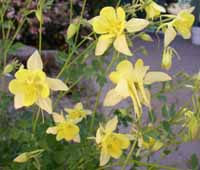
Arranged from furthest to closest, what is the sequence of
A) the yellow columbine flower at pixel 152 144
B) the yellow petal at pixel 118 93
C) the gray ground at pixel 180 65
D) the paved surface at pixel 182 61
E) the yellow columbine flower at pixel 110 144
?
the paved surface at pixel 182 61
the gray ground at pixel 180 65
the yellow columbine flower at pixel 152 144
the yellow columbine flower at pixel 110 144
the yellow petal at pixel 118 93

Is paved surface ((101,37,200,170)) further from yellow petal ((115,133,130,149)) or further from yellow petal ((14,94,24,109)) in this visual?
yellow petal ((14,94,24,109))

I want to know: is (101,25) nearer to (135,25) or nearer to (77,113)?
(135,25)

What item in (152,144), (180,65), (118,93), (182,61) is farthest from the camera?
(182,61)

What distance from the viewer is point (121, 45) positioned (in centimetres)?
96

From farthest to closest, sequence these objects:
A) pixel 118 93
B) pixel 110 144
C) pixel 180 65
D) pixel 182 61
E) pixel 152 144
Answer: pixel 182 61 < pixel 180 65 < pixel 152 144 < pixel 110 144 < pixel 118 93

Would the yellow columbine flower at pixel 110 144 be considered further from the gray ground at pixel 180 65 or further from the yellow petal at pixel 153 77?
the gray ground at pixel 180 65

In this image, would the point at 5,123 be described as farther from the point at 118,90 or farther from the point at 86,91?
the point at 86,91

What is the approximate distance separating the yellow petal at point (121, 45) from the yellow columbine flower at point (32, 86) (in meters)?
0.14

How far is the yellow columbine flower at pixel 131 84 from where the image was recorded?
2.92ft

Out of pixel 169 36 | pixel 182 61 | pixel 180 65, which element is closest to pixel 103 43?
pixel 169 36

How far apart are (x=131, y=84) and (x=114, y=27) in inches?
4.7

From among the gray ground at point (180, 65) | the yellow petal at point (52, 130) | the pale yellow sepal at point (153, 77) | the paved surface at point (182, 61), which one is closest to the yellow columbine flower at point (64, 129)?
the yellow petal at point (52, 130)

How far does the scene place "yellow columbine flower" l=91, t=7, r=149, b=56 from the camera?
0.96 meters

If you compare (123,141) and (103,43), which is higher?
(103,43)
